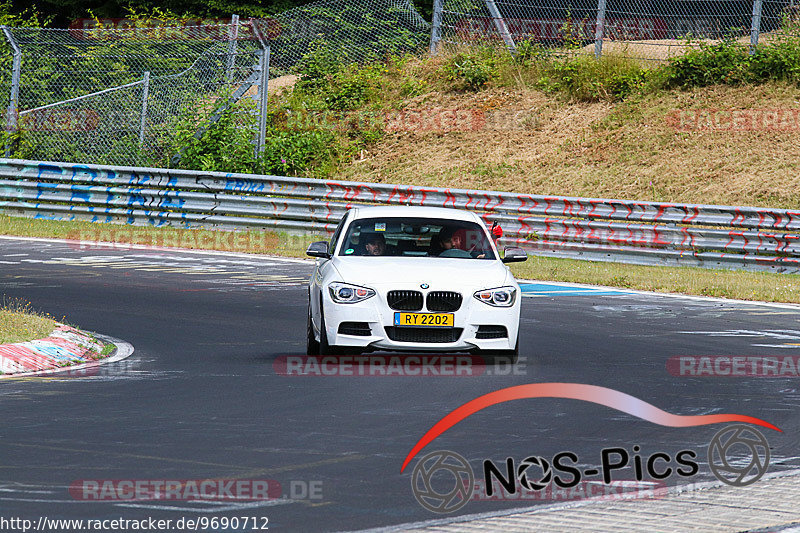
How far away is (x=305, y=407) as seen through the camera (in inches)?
373

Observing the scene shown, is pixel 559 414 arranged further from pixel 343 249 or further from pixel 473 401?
pixel 343 249

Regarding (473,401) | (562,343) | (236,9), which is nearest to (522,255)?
(562,343)

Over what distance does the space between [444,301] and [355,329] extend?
812mm

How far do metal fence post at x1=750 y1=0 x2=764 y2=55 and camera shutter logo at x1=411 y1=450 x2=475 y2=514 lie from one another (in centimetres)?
2436

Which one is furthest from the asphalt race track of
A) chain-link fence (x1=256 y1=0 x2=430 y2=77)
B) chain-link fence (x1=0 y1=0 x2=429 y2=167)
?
chain-link fence (x1=256 y1=0 x2=430 y2=77)

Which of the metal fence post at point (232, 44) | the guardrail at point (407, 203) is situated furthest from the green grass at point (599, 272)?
the metal fence post at point (232, 44)

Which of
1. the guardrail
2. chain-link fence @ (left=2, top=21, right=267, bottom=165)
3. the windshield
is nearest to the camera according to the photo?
the windshield

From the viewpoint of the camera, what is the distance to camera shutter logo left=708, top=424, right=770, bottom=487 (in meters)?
7.45

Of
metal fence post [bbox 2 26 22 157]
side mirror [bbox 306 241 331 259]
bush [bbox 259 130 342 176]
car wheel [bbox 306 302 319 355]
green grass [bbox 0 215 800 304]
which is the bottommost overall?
car wheel [bbox 306 302 319 355]

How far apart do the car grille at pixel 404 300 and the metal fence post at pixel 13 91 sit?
19.3m

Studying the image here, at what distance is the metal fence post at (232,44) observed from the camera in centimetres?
2930

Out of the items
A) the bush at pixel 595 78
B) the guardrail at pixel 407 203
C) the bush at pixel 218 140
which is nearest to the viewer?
the guardrail at pixel 407 203

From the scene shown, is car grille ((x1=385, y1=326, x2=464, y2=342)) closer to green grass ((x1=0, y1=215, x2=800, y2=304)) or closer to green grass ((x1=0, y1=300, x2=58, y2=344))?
green grass ((x1=0, y1=300, x2=58, y2=344))

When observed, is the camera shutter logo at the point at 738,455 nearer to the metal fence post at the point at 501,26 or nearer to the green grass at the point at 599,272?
the green grass at the point at 599,272
